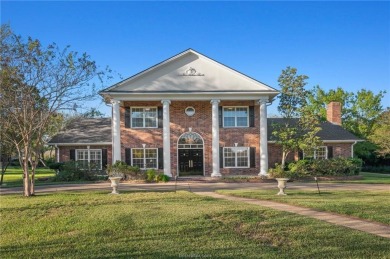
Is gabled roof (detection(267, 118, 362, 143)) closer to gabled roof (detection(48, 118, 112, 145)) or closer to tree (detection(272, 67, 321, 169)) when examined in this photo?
tree (detection(272, 67, 321, 169))

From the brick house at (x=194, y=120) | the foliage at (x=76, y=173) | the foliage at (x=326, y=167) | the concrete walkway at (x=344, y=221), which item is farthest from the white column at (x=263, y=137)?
the concrete walkway at (x=344, y=221)

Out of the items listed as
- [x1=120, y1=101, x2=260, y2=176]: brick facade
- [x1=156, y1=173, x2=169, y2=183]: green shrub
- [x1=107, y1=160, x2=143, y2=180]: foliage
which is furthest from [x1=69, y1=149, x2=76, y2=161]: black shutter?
[x1=156, y1=173, x2=169, y2=183]: green shrub

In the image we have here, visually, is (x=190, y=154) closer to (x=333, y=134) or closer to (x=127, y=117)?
(x=127, y=117)

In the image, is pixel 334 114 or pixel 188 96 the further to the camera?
pixel 334 114

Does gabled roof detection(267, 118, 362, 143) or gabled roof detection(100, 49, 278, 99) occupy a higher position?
gabled roof detection(100, 49, 278, 99)

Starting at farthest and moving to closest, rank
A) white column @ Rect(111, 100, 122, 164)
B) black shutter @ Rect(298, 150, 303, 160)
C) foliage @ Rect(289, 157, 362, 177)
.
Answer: black shutter @ Rect(298, 150, 303, 160)
white column @ Rect(111, 100, 122, 164)
foliage @ Rect(289, 157, 362, 177)

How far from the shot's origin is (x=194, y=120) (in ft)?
82.9

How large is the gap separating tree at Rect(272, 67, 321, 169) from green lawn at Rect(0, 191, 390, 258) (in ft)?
46.5

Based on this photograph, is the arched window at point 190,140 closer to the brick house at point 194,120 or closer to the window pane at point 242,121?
the brick house at point 194,120

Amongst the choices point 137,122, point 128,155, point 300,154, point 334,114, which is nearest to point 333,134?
point 300,154

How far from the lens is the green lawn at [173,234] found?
6.54 m

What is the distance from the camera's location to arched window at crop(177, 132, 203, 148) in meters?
25.2

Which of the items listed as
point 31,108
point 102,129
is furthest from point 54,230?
point 102,129

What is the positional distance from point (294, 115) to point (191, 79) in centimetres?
779
